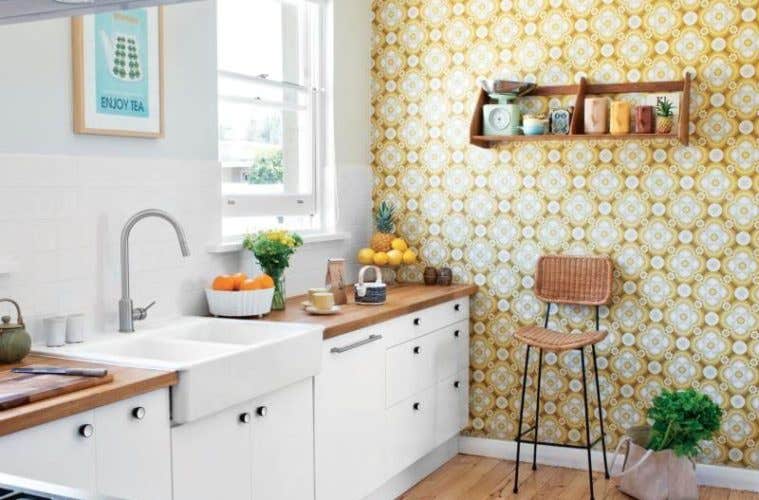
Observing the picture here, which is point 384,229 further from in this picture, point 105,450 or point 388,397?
point 105,450

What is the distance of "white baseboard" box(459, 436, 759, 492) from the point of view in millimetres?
4473

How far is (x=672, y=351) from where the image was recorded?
180 inches

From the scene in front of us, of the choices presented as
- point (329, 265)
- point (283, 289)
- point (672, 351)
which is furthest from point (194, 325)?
point (672, 351)

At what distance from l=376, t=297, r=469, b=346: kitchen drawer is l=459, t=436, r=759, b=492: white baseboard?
70 centimetres

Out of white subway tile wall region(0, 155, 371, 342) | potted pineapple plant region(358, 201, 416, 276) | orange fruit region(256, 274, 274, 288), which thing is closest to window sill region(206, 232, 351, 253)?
white subway tile wall region(0, 155, 371, 342)

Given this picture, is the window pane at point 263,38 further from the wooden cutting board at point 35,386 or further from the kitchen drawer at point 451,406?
the wooden cutting board at point 35,386

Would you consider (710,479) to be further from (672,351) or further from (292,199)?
(292,199)

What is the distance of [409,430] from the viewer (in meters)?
4.39

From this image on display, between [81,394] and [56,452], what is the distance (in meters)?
0.16

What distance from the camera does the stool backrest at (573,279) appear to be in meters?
4.58

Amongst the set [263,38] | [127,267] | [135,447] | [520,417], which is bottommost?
[520,417]

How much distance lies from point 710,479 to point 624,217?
1322 mm

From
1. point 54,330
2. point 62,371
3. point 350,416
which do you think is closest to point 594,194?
point 350,416

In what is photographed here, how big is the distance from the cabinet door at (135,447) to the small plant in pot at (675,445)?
8.01ft
